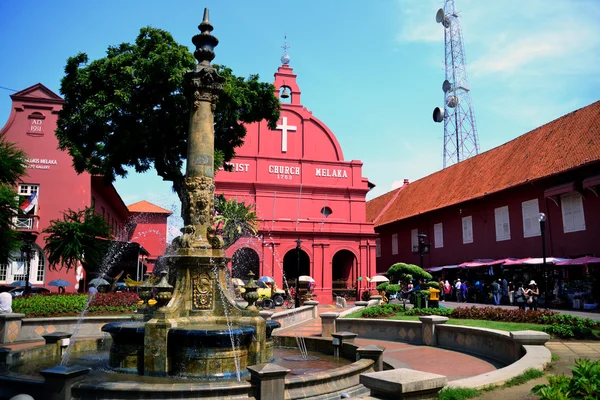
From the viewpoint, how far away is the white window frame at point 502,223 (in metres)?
27.2

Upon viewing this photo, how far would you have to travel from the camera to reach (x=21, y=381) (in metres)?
6.45

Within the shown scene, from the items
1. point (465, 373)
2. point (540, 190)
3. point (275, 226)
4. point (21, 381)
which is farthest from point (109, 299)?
point (540, 190)

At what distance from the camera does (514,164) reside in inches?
1129

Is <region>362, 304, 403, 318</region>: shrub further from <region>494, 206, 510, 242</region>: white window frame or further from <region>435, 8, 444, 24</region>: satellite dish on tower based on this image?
<region>435, 8, 444, 24</region>: satellite dish on tower

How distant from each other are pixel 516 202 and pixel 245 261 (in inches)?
743

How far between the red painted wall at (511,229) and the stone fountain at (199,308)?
18.7 meters

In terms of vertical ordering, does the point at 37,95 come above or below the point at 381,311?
above

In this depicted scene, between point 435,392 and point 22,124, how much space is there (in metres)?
28.8

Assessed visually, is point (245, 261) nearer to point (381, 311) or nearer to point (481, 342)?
point (381, 311)

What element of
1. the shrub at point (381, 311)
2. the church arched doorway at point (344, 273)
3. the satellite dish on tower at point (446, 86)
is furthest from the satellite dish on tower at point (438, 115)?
the shrub at point (381, 311)

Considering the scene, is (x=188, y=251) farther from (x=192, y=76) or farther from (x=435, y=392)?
(x=435, y=392)

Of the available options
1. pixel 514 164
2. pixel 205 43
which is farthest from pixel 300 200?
pixel 205 43

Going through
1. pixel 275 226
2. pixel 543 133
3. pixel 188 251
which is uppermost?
pixel 543 133

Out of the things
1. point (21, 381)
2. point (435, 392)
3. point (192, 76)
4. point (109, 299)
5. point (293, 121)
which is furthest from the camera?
point (293, 121)
